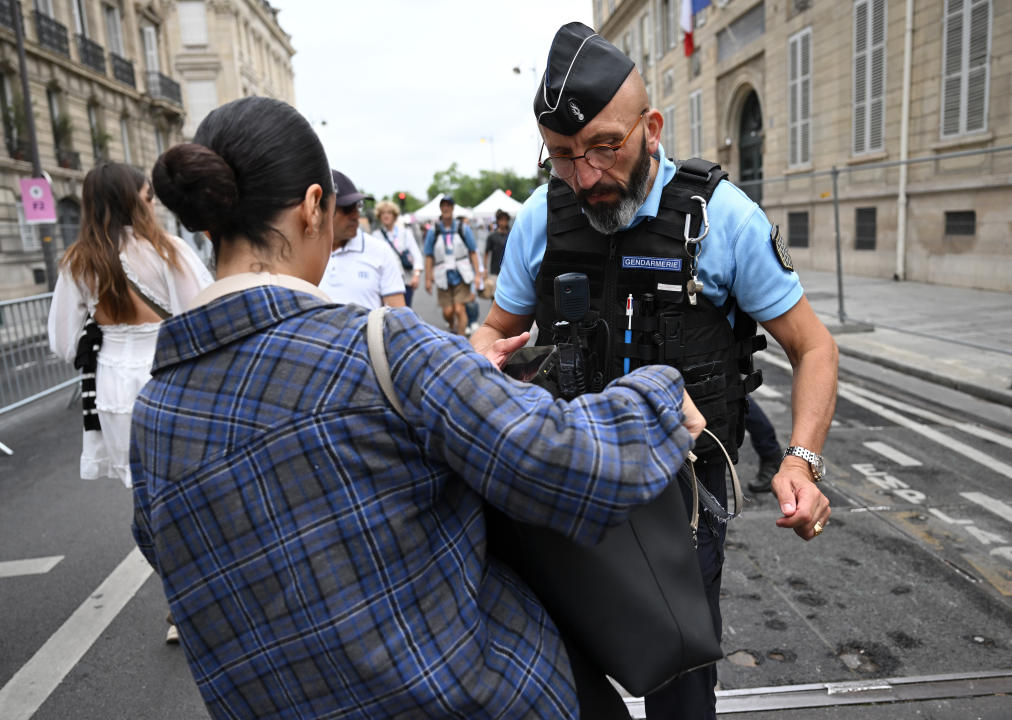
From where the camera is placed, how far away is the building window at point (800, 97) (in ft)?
57.4

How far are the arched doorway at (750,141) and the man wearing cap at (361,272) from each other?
60.0 ft

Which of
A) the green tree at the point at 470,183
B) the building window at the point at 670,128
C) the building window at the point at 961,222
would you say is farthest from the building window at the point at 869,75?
the green tree at the point at 470,183

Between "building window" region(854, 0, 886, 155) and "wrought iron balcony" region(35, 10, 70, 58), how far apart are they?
21676mm

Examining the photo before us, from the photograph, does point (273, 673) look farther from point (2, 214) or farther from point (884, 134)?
point (2, 214)

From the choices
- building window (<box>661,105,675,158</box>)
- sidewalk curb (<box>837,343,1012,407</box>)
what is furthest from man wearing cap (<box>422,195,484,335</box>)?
building window (<box>661,105,675,158</box>)

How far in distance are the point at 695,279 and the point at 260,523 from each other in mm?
1198

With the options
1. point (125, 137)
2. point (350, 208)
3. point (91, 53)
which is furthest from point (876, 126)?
point (125, 137)

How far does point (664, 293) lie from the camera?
A: 1.88 metres

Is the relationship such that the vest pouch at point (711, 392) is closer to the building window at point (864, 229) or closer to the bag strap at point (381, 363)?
the bag strap at point (381, 363)

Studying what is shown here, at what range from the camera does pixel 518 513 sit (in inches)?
42.7

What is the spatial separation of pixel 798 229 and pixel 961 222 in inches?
234

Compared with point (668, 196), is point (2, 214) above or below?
above

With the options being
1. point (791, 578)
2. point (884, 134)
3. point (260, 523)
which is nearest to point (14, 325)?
point (791, 578)

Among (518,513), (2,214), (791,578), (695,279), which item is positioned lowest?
(791,578)
